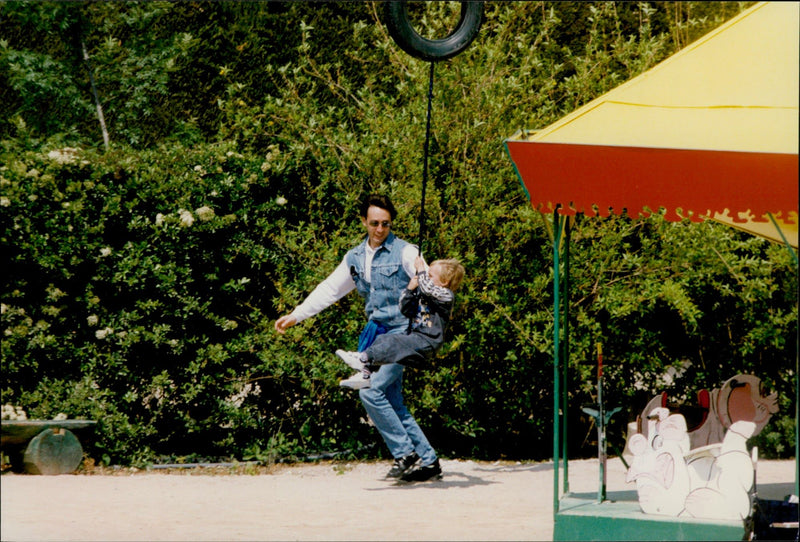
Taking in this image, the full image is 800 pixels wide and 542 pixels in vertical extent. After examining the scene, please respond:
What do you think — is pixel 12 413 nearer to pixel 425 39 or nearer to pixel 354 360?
pixel 354 360

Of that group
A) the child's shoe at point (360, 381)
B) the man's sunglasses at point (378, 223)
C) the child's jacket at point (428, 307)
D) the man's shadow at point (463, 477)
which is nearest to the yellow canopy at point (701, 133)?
the child's jacket at point (428, 307)

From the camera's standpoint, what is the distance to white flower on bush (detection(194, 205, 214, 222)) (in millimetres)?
7387

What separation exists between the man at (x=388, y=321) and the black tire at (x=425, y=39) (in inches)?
34.8

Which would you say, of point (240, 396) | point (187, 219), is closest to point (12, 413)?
point (240, 396)

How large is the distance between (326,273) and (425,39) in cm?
199

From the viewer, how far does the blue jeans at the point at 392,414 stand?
6.19 metres

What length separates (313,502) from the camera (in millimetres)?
Answer: 5934

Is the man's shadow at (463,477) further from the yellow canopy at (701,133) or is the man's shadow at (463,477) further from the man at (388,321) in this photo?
the yellow canopy at (701,133)

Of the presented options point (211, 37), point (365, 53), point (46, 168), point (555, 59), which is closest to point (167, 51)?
point (211, 37)

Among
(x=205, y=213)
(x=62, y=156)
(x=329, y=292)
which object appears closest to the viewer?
(x=329, y=292)

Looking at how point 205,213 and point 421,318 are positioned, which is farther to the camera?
point 205,213

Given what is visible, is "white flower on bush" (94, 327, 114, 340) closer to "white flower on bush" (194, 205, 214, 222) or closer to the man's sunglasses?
"white flower on bush" (194, 205, 214, 222)

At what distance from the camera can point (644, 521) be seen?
15.3 feet

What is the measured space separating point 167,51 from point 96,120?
0.91 metres
